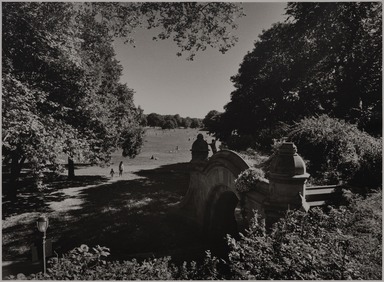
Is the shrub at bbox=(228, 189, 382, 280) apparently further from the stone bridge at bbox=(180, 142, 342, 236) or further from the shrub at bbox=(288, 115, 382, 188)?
the shrub at bbox=(288, 115, 382, 188)

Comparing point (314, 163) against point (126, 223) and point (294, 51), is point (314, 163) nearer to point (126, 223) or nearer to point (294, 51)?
point (294, 51)

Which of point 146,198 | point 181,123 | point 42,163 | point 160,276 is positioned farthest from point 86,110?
point 181,123

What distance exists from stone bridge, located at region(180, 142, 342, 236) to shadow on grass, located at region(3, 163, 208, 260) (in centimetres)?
113

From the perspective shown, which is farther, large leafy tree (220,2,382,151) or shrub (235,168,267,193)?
large leafy tree (220,2,382,151)

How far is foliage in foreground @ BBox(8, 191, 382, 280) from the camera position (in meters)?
4.36

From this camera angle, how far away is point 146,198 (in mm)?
20422

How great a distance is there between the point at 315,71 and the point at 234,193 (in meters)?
10.7

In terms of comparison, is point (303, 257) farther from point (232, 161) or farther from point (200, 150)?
point (200, 150)

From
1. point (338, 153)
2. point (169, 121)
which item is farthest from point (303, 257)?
point (169, 121)

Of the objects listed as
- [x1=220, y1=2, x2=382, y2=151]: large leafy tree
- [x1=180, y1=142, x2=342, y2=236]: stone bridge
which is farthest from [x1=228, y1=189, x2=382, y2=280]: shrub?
[x1=220, y1=2, x2=382, y2=151]: large leafy tree

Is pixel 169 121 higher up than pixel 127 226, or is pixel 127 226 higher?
pixel 169 121

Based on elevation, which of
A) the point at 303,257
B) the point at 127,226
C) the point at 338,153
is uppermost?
the point at 338,153

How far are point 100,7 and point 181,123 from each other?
145 metres

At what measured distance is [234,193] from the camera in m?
11.2
